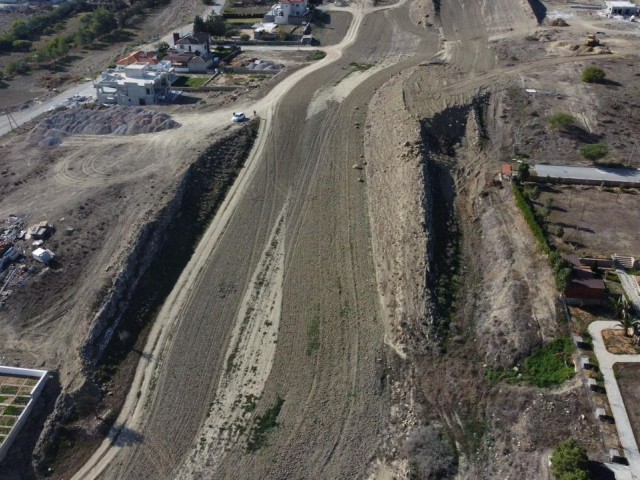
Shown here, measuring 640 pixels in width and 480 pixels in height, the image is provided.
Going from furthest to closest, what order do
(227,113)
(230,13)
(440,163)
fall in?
Answer: 1. (230,13)
2. (227,113)
3. (440,163)

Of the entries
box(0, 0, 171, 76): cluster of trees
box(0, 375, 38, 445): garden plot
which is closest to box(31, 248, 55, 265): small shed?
box(0, 375, 38, 445): garden plot

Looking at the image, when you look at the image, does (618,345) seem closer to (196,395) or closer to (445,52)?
(196,395)

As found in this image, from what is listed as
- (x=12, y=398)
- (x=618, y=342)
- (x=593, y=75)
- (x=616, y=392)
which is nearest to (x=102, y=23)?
(x=593, y=75)

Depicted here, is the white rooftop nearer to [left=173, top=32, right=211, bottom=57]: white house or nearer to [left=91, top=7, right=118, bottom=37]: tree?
[left=173, top=32, right=211, bottom=57]: white house

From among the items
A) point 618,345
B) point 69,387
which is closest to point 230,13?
point 69,387

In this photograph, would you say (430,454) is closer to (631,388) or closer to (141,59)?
(631,388)

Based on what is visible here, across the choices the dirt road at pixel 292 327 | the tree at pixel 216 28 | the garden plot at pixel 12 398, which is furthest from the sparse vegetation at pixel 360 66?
the garden plot at pixel 12 398
